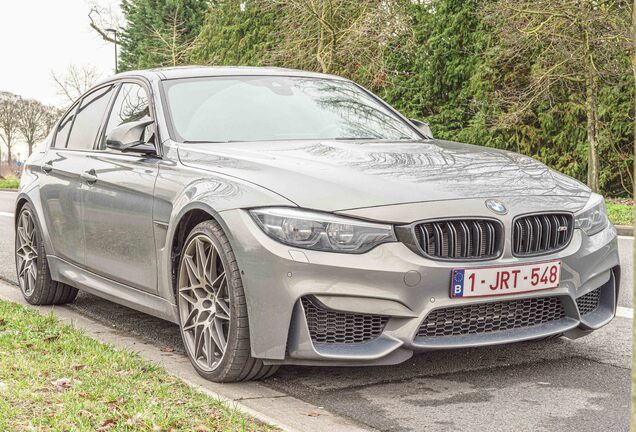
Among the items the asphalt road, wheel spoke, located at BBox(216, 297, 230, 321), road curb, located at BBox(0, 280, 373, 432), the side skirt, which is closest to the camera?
road curb, located at BBox(0, 280, 373, 432)

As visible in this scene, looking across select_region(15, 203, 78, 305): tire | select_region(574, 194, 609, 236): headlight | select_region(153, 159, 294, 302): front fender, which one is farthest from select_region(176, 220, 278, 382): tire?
select_region(15, 203, 78, 305): tire

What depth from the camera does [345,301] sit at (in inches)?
155

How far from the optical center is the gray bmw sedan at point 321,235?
3.96 m

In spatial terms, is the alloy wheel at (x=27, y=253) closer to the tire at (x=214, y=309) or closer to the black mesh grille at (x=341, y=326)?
the tire at (x=214, y=309)

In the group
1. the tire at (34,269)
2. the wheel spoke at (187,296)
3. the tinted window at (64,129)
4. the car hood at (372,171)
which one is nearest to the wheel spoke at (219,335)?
the wheel spoke at (187,296)

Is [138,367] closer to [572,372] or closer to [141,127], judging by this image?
[141,127]

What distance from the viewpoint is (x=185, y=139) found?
506 centimetres

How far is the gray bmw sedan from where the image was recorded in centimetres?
396

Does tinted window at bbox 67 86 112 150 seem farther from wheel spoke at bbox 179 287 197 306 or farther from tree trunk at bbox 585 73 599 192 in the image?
tree trunk at bbox 585 73 599 192

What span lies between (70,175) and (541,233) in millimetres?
3160

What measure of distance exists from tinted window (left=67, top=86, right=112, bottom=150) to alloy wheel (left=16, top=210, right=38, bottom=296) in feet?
2.29

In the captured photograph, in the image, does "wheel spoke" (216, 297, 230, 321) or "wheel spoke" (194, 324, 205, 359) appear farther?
"wheel spoke" (194, 324, 205, 359)

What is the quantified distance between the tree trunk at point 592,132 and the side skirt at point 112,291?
1688 centimetres

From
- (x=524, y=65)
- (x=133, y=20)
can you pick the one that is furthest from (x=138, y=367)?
(x=133, y=20)
